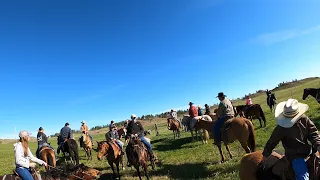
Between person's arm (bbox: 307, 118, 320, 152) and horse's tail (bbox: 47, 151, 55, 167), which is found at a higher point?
person's arm (bbox: 307, 118, 320, 152)

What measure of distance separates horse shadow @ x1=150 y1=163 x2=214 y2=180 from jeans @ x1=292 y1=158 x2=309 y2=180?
6930 mm

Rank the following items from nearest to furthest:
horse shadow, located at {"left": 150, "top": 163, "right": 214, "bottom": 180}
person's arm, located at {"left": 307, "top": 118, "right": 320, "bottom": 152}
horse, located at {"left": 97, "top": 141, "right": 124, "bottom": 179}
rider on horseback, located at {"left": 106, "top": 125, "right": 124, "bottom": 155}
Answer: person's arm, located at {"left": 307, "top": 118, "right": 320, "bottom": 152} < horse shadow, located at {"left": 150, "top": 163, "right": 214, "bottom": 180} < horse, located at {"left": 97, "top": 141, "right": 124, "bottom": 179} < rider on horseback, located at {"left": 106, "top": 125, "right": 124, "bottom": 155}

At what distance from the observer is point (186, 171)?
1357 cm

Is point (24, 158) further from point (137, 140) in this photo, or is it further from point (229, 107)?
point (229, 107)

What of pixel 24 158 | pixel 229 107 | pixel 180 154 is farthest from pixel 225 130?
pixel 24 158

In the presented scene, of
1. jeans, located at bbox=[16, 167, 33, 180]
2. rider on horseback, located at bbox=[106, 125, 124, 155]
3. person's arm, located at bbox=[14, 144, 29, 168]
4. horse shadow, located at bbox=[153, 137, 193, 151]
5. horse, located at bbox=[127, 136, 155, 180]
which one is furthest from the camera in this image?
horse shadow, located at bbox=[153, 137, 193, 151]

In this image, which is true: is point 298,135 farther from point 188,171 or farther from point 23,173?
point 188,171

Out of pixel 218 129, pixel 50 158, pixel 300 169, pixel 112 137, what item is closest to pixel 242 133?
pixel 218 129

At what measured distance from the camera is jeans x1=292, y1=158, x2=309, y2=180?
217 inches

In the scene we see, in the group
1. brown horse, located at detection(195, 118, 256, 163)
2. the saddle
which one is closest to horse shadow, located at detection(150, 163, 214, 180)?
brown horse, located at detection(195, 118, 256, 163)

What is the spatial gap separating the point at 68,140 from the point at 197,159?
8.60 metres

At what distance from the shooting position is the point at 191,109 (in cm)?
2373

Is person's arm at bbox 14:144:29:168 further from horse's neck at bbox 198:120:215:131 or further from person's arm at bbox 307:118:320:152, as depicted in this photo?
horse's neck at bbox 198:120:215:131

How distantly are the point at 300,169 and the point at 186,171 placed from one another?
846cm
